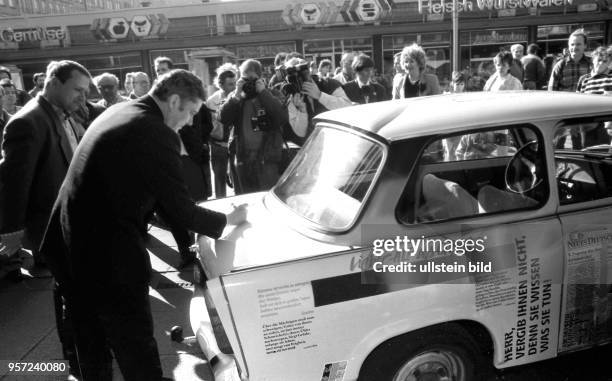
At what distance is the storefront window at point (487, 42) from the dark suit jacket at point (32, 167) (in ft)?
81.8

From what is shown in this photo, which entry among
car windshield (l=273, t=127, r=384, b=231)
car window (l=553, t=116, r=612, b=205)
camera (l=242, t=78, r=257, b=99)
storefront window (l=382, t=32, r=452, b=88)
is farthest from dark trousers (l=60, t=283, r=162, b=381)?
storefront window (l=382, t=32, r=452, b=88)

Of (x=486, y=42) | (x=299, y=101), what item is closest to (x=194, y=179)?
(x=299, y=101)

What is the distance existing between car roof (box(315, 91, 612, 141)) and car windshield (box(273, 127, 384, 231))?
0.10 m

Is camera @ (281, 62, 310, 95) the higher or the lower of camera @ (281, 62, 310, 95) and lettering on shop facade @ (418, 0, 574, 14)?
the lower

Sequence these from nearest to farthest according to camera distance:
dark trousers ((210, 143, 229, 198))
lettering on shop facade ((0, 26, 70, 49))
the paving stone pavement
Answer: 1. the paving stone pavement
2. dark trousers ((210, 143, 229, 198))
3. lettering on shop facade ((0, 26, 70, 49))

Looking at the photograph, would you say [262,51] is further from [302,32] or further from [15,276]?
[15,276]

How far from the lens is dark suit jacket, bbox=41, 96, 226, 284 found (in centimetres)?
224

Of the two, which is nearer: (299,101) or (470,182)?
(470,182)

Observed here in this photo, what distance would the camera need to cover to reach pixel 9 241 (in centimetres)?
314

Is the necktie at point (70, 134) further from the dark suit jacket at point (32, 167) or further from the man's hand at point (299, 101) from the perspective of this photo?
the man's hand at point (299, 101)

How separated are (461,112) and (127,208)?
1.69 m

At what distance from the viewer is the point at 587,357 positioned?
310cm

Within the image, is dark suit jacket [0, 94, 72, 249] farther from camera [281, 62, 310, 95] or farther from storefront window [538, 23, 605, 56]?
storefront window [538, 23, 605, 56]

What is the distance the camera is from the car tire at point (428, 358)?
7.35ft
